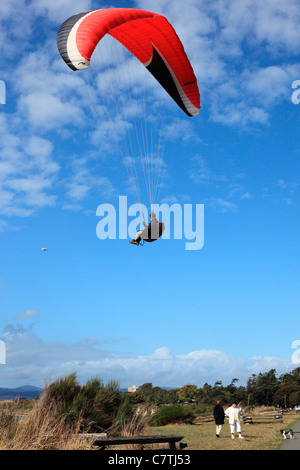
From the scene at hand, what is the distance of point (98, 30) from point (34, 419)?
30.9 feet

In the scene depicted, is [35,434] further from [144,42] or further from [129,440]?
[144,42]

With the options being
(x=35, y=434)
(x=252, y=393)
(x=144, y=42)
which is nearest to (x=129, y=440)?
(x=35, y=434)

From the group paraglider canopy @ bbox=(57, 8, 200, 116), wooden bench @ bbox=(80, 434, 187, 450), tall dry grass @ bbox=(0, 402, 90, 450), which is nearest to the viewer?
tall dry grass @ bbox=(0, 402, 90, 450)

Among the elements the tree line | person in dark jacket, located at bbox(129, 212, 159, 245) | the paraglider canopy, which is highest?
the paraglider canopy

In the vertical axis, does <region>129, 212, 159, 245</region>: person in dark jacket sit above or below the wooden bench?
above

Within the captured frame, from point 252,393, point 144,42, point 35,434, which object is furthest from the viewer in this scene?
point 252,393

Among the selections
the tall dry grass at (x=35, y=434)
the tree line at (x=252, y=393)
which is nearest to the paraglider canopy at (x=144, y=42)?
the tall dry grass at (x=35, y=434)

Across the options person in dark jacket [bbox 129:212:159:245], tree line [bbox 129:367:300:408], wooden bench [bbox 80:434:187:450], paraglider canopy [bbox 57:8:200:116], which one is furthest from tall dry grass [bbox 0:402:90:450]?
tree line [bbox 129:367:300:408]

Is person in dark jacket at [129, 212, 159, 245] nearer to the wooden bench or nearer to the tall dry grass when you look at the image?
the tall dry grass

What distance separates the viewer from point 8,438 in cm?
903

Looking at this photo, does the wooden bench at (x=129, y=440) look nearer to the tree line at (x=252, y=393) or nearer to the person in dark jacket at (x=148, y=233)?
the person in dark jacket at (x=148, y=233)

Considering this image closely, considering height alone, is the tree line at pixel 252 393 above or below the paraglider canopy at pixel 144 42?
below
